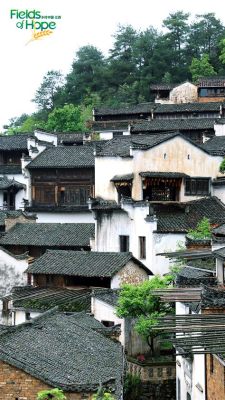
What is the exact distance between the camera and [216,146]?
48.9m

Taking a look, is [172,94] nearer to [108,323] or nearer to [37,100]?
[37,100]

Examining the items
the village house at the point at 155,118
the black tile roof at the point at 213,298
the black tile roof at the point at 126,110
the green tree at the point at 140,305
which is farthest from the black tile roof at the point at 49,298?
the black tile roof at the point at 126,110

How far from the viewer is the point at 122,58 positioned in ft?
295

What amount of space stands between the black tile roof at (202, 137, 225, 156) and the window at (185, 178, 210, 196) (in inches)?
57.6

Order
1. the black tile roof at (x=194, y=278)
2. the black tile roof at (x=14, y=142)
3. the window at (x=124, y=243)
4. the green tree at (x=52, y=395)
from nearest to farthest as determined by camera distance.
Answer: the green tree at (x=52, y=395) < the black tile roof at (x=194, y=278) < the window at (x=124, y=243) < the black tile roof at (x=14, y=142)

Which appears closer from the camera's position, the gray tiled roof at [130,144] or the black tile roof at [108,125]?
the gray tiled roof at [130,144]

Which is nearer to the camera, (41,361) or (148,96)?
(41,361)

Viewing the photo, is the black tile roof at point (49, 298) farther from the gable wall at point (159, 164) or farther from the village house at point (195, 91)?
the village house at point (195, 91)

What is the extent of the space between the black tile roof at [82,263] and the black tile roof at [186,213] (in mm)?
3489

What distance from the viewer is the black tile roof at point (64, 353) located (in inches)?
725

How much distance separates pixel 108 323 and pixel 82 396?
1508cm

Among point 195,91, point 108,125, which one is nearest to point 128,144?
point 108,125

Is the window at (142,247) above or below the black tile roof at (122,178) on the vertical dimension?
below

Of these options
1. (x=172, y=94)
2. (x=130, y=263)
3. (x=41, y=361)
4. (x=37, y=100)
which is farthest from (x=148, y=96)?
(x=41, y=361)
